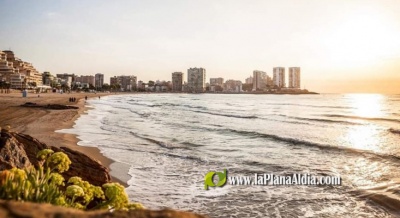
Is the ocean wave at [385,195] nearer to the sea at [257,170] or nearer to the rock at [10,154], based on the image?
the sea at [257,170]

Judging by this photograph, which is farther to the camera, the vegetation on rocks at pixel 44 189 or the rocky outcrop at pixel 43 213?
the vegetation on rocks at pixel 44 189

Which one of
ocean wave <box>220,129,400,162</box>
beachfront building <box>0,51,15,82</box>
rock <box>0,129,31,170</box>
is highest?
beachfront building <box>0,51,15,82</box>

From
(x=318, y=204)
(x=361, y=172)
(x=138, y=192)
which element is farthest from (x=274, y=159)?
(x=138, y=192)

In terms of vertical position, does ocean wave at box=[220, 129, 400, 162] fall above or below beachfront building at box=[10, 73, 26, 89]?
below

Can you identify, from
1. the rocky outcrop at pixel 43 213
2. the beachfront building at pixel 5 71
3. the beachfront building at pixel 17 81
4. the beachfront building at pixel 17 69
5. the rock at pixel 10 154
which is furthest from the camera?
the beachfront building at pixel 17 69

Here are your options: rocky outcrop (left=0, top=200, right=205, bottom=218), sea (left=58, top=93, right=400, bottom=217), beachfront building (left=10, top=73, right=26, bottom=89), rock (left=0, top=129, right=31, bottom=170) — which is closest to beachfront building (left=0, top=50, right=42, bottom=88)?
beachfront building (left=10, top=73, right=26, bottom=89)

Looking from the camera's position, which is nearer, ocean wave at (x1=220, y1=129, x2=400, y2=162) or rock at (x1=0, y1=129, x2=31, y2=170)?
rock at (x1=0, y1=129, x2=31, y2=170)

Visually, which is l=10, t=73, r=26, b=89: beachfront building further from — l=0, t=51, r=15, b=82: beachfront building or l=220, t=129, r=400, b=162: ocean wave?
l=220, t=129, r=400, b=162: ocean wave

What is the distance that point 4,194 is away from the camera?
2561mm

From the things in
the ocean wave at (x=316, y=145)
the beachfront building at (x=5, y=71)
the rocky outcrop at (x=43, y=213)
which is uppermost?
the beachfront building at (x=5, y=71)

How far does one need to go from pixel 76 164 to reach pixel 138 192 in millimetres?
2481

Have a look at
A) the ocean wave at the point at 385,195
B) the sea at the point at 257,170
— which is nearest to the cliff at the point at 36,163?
the sea at the point at 257,170

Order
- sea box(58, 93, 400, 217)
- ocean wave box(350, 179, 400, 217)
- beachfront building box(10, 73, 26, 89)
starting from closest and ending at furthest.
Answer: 1. sea box(58, 93, 400, 217)
2. ocean wave box(350, 179, 400, 217)
3. beachfront building box(10, 73, 26, 89)

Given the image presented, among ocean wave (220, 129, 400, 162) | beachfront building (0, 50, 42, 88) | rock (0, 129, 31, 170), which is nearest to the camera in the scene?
rock (0, 129, 31, 170)
